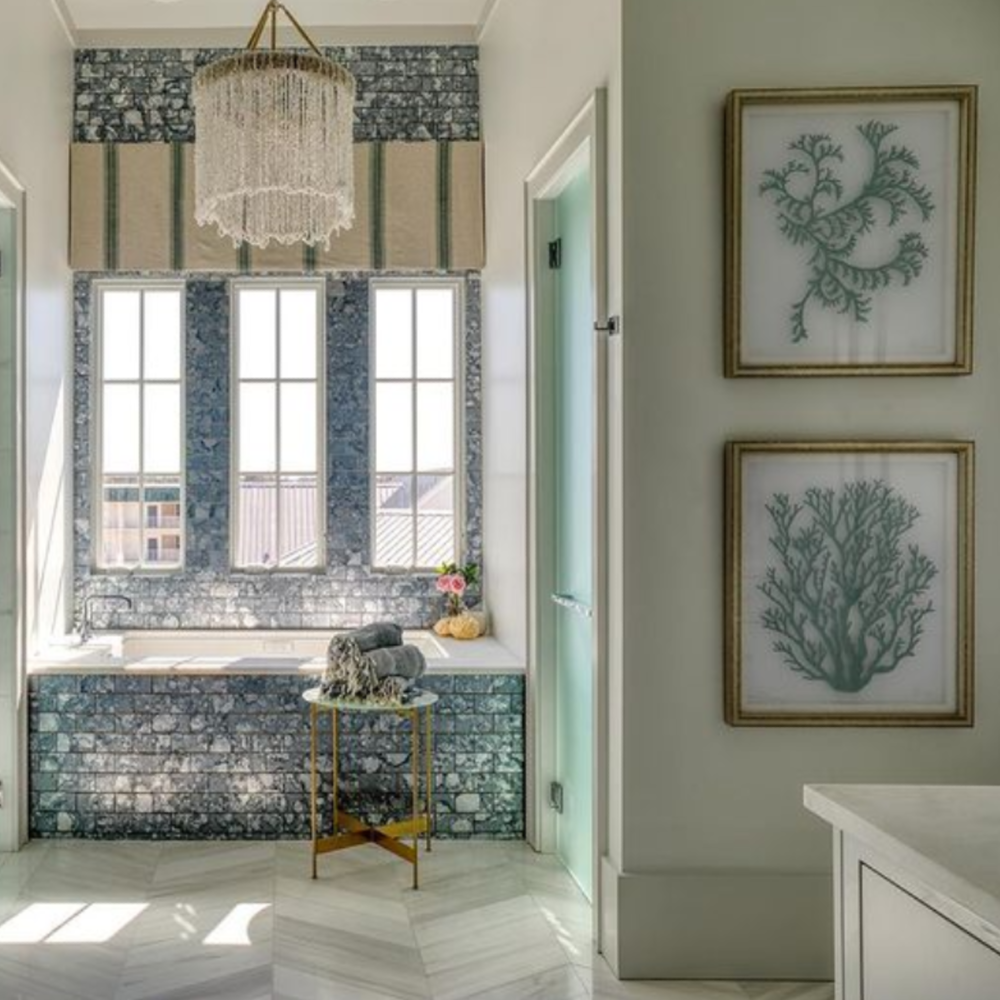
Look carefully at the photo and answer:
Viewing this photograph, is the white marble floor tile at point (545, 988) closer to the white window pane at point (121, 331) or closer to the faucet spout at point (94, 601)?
the faucet spout at point (94, 601)

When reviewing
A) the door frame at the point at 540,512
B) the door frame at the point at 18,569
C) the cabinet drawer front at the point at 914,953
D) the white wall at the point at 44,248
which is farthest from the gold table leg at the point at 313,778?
the cabinet drawer front at the point at 914,953

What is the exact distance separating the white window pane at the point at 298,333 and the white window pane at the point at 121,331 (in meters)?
0.69

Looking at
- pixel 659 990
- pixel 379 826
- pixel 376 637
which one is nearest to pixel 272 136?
pixel 376 637

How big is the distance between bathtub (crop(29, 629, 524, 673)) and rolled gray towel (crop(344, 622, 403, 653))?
0.28 metres

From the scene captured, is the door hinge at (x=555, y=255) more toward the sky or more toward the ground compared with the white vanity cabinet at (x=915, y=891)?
more toward the sky

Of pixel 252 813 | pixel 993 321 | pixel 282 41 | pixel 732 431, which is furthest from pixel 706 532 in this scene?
pixel 282 41

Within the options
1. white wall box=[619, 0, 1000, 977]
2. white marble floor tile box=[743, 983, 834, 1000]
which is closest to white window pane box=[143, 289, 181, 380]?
white wall box=[619, 0, 1000, 977]

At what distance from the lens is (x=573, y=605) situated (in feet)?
11.1

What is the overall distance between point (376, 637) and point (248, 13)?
3.00m

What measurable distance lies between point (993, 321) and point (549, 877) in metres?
2.23

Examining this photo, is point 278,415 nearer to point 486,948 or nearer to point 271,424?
point 271,424

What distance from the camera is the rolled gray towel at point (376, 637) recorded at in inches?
137

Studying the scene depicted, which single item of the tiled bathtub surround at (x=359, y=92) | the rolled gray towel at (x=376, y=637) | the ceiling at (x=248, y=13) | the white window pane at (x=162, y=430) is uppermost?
the ceiling at (x=248, y=13)

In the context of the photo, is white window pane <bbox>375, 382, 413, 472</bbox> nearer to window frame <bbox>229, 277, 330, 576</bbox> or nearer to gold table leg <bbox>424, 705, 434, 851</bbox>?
window frame <bbox>229, 277, 330, 576</bbox>
